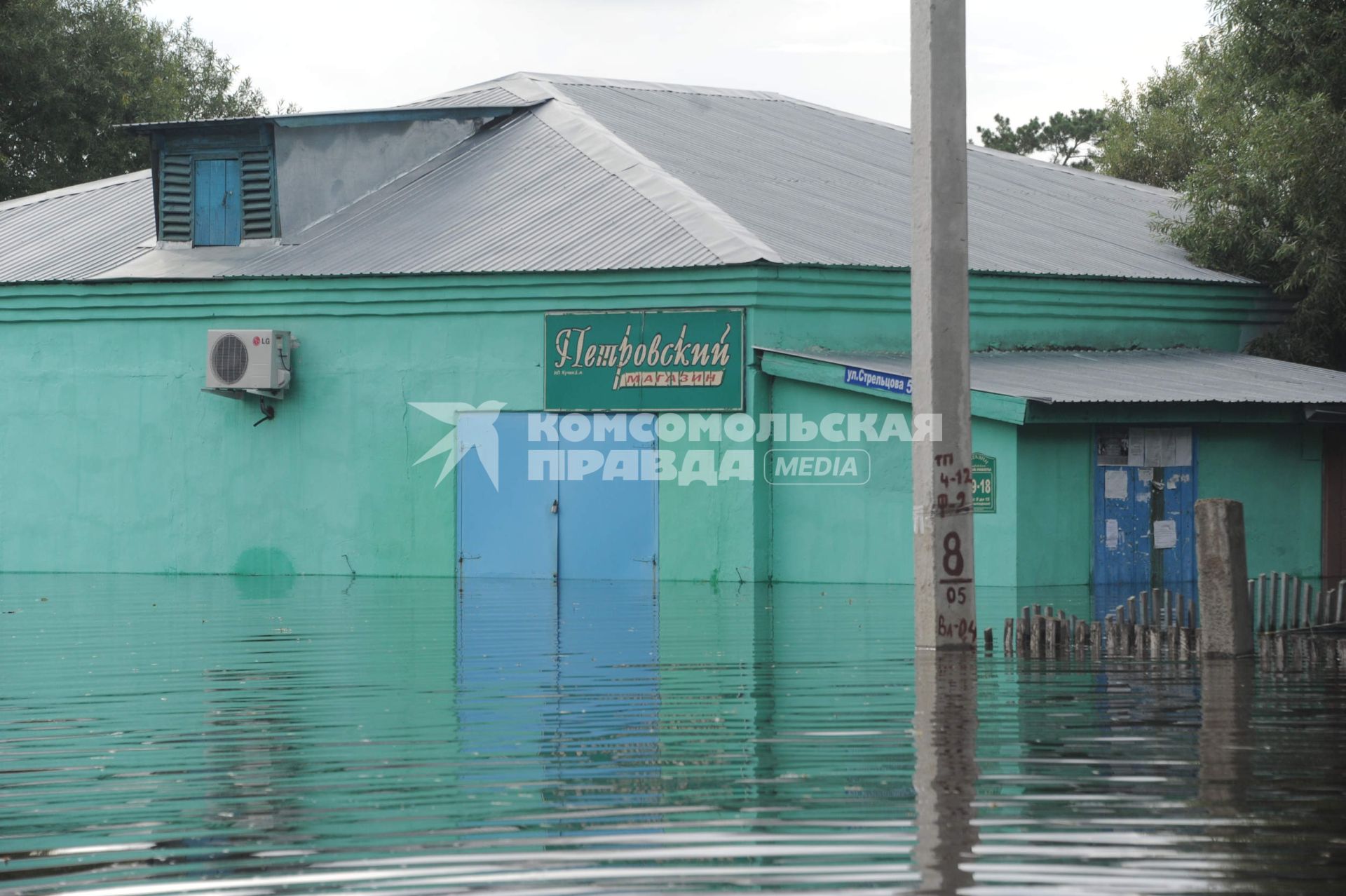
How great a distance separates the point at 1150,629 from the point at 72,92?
128ft

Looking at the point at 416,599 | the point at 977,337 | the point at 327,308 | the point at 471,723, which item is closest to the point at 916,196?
the point at 471,723

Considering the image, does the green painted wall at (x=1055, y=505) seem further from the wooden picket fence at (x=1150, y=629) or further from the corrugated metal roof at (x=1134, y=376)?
the wooden picket fence at (x=1150, y=629)

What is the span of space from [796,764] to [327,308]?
17.3 m

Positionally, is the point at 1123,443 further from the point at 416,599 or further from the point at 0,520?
the point at 0,520

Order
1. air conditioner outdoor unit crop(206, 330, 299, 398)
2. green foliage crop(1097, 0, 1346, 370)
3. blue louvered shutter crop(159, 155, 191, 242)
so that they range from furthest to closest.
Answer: blue louvered shutter crop(159, 155, 191, 242)
green foliage crop(1097, 0, 1346, 370)
air conditioner outdoor unit crop(206, 330, 299, 398)

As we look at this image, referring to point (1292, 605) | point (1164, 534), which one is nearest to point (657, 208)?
point (1164, 534)

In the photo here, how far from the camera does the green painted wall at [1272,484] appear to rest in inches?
912

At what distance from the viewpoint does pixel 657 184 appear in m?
25.1

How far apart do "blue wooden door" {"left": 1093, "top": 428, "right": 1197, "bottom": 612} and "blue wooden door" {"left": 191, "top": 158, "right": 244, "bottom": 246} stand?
489 inches

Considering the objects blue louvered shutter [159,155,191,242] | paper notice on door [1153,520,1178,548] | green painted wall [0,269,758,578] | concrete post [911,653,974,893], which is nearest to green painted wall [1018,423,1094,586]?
paper notice on door [1153,520,1178,548]

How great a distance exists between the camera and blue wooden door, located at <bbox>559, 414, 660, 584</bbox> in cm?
2333

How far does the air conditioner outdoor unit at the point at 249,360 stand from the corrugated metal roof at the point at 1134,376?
6446 mm

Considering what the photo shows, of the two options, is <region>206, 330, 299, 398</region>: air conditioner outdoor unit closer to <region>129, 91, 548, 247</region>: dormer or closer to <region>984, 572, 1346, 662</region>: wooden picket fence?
<region>129, 91, 548, 247</region>: dormer

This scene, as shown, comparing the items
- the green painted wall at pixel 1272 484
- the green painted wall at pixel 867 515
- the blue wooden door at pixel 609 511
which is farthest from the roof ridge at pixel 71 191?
the green painted wall at pixel 1272 484
